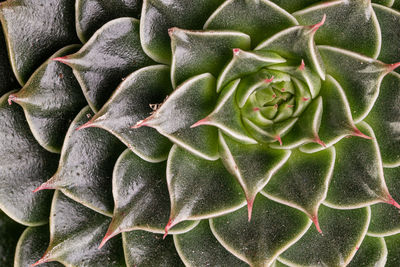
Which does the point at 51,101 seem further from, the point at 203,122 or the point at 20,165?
the point at 203,122

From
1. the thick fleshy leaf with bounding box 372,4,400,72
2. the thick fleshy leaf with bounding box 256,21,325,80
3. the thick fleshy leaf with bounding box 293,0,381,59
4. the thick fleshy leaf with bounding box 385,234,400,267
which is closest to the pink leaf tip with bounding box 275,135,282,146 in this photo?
the thick fleshy leaf with bounding box 256,21,325,80

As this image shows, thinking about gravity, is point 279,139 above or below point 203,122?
below

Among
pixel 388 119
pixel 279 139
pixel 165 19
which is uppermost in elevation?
pixel 165 19

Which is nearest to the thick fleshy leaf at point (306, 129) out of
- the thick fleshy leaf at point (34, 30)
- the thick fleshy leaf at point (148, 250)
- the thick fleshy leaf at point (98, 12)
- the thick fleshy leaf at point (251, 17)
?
the thick fleshy leaf at point (251, 17)

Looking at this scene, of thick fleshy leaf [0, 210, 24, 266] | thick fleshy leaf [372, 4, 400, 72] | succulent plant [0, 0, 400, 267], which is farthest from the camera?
thick fleshy leaf [0, 210, 24, 266]

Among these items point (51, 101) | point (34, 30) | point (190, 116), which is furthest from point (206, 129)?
point (34, 30)

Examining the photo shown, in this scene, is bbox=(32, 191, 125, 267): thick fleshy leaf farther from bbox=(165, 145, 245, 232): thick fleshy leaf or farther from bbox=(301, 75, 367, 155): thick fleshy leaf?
bbox=(301, 75, 367, 155): thick fleshy leaf

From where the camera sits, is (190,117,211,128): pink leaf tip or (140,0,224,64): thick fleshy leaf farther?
(140,0,224,64): thick fleshy leaf
